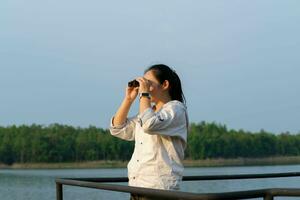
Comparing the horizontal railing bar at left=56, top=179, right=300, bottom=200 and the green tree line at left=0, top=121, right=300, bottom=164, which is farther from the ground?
the green tree line at left=0, top=121, right=300, bottom=164

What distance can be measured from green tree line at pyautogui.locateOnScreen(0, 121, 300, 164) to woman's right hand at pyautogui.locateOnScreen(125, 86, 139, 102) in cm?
7228

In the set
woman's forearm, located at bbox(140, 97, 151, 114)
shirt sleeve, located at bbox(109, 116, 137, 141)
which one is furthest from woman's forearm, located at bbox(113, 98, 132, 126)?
Result: woman's forearm, located at bbox(140, 97, 151, 114)

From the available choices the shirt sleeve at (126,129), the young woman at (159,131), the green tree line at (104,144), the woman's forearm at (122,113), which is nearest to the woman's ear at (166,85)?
the young woman at (159,131)

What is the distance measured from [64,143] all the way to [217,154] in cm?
2112

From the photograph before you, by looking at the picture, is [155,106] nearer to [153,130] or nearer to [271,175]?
[153,130]

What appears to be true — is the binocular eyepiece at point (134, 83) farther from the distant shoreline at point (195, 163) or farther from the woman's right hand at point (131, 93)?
the distant shoreline at point (195, 163)

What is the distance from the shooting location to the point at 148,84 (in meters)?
3.11

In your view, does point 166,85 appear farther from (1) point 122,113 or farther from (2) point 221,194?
(2) point 221,194

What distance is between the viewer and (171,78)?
3.20 m

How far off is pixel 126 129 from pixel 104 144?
80207 millimetres

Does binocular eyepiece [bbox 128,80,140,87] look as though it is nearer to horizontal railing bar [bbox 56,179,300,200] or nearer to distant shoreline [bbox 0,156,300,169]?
horizontal railing bar [bbox 56,179,300,200]

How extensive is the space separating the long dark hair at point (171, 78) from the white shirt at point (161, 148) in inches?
5.4

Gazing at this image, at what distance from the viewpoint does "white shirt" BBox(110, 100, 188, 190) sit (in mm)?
2891

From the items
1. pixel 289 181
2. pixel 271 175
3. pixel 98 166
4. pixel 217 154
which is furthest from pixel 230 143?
pixel 271 175
